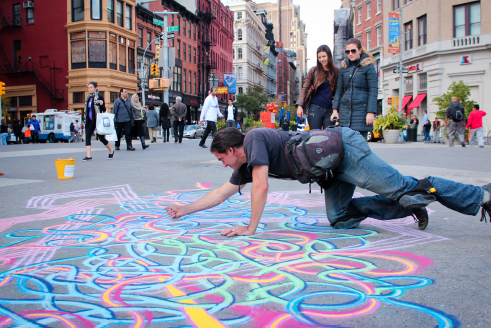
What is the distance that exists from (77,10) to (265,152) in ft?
125

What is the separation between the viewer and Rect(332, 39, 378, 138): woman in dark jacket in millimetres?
5324

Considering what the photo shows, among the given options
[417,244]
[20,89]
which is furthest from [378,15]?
[417,244]

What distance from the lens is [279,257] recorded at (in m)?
2.88

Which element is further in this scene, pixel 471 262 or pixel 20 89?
pixel 20 89

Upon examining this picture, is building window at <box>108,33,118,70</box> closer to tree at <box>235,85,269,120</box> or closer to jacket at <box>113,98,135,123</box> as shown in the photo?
jacket at <box>113,98,135,123</box>

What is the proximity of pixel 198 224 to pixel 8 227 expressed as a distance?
1656 mm

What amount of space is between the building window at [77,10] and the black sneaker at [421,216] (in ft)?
124

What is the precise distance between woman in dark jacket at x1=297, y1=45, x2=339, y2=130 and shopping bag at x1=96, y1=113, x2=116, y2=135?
20.7 feet

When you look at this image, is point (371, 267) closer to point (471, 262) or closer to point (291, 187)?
point (471, 262)

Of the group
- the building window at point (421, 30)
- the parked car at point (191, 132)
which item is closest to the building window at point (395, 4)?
the building window at point (421, 30)

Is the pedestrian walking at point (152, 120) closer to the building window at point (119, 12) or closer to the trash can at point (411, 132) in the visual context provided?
the trash can at point (411, 132)

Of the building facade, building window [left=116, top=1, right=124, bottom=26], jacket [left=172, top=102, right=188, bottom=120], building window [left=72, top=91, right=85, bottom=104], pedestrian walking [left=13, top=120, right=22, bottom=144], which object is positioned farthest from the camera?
building window [left=116, top=1, right=124, bottom=26]

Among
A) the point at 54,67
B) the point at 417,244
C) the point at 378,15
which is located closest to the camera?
the point at 417,244

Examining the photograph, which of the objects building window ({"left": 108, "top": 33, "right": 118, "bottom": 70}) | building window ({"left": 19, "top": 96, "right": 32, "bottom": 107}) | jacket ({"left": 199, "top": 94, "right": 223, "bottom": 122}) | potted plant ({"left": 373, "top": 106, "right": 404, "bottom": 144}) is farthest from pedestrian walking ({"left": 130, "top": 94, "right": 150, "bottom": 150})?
building window ({"left": 19, "top": 96, "right": 32, "bottom": 107})
